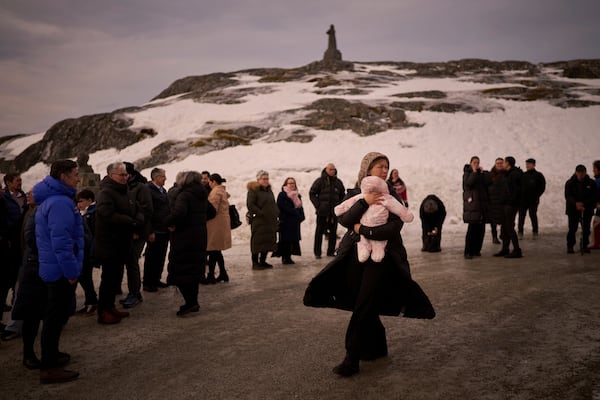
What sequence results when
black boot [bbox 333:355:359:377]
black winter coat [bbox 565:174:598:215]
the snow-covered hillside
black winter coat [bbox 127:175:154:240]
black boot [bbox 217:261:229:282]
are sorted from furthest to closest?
1. the snow-covered hillside
2. black winter coat [bbox 565:174:598:215]
3. black boot [bbox 217:261:229:282]
4. black winter coat [bbox 127:175:154:240]
5. black boot [bbox 333:355:359:377]

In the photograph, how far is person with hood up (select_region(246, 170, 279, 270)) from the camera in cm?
1121

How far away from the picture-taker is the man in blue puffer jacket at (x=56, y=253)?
4812 mm

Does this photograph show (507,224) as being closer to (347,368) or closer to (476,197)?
(476,197)

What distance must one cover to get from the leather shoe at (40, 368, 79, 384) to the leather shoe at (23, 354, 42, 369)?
435 millimetres

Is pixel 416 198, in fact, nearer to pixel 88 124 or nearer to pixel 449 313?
pixel 449 313

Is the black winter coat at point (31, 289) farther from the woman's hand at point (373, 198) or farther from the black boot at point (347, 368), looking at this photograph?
the woman's hand at point (373, 198)

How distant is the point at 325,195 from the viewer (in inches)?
495

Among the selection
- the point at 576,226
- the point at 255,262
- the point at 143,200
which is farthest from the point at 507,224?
the point at 143,200

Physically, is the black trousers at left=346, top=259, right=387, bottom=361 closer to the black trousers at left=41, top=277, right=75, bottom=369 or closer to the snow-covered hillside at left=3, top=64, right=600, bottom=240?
the black trousers at left=41, top=277, right=75, bottom=369

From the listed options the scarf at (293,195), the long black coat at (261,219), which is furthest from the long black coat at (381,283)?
the scarf at (293,195)

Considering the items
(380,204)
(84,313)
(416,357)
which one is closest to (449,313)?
(416,357)

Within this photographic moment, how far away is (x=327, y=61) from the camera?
72125 millimetres

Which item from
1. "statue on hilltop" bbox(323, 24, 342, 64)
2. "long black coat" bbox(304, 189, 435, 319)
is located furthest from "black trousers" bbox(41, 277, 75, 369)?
"statue on hilltop" bbox(323, 24, 342, 64)

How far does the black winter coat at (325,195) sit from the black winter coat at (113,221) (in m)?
6.15
